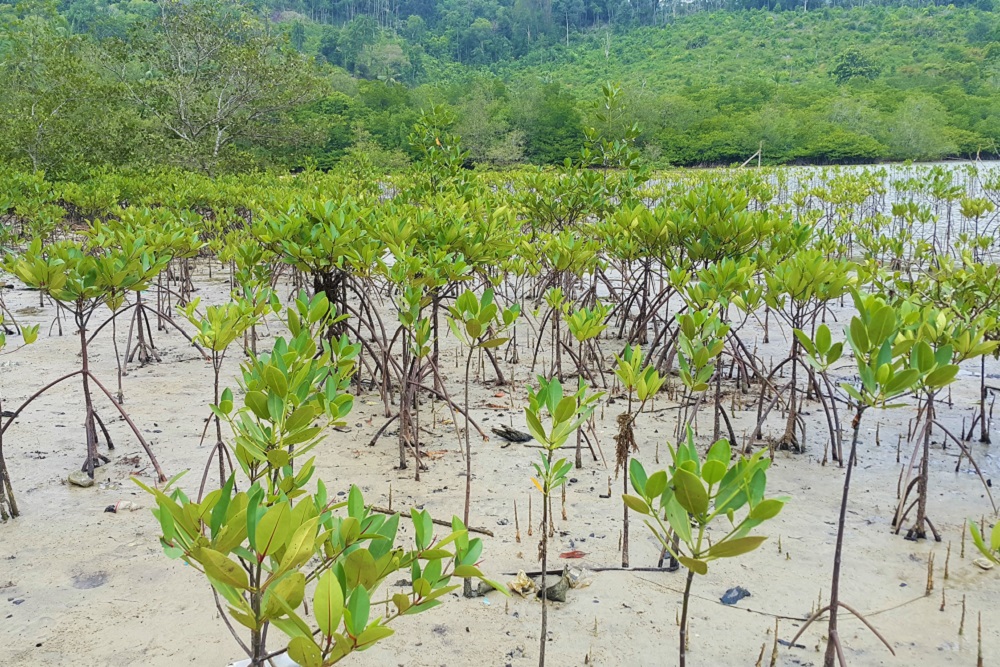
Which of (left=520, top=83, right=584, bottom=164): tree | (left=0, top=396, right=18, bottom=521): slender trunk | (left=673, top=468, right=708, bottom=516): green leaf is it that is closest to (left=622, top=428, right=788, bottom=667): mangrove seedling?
(left=673, top=468, right=708, bottom=516): green leaf

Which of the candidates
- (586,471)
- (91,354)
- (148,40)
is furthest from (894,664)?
(148,40)

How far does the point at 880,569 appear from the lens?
1.88 m

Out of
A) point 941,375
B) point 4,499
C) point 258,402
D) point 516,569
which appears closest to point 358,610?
point 258,402

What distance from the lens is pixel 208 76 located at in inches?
606

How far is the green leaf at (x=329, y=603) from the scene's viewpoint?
77 centimetres

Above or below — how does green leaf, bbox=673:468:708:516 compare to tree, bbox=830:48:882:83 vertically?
below

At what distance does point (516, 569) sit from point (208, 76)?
16.3 meters

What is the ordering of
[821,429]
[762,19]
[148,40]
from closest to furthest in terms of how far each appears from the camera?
1. [821,429]
2. [148,40]
3. [762,19]

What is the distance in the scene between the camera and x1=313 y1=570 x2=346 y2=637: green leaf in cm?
77

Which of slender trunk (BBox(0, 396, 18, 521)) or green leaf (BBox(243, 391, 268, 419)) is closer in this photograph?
green leaf (BBox(243, 391, 268, 419))

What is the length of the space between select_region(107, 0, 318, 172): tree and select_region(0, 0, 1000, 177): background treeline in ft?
0.15

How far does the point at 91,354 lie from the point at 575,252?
9.77ft

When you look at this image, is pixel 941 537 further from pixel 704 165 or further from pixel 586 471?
pixel 704 165

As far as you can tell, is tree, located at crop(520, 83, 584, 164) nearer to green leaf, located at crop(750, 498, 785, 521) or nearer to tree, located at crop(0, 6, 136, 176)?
tree, located at crop(0, 6, 136, 176)
